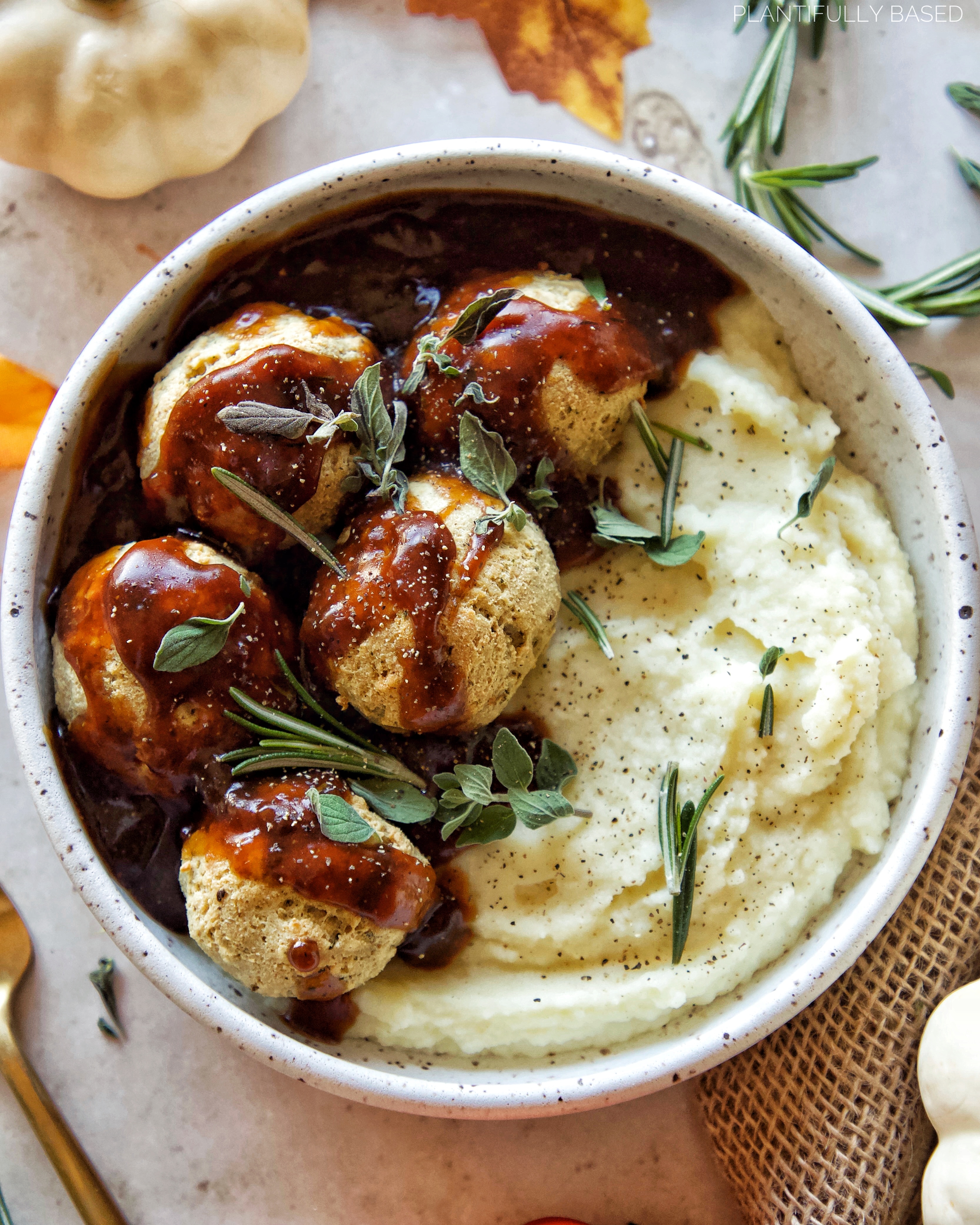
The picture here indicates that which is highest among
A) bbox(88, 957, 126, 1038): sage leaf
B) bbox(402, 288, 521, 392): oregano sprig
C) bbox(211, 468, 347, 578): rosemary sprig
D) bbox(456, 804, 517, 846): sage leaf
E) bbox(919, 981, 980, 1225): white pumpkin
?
bbox(402, 288, 521, 392): oregano sprig

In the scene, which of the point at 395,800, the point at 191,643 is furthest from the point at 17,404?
the point at 395,800

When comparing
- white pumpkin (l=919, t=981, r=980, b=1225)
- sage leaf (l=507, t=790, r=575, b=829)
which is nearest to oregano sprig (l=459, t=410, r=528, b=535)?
sage leaf (l=507, t=790, r=575, b=829)

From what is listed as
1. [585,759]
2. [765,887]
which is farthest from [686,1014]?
[585,759]

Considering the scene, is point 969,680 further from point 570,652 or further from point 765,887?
point 570,652

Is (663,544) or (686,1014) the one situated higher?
(663,544)

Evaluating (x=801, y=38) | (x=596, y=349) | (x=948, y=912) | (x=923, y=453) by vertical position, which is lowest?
(x=948, y=912)

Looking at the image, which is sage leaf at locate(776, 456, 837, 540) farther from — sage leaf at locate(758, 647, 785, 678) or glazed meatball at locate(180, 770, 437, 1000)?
glazed meatball at locate(180, 770, 437, 1000)
